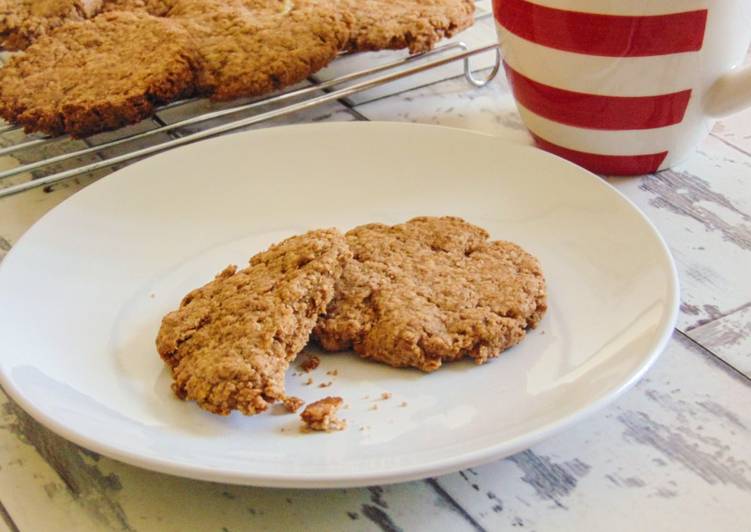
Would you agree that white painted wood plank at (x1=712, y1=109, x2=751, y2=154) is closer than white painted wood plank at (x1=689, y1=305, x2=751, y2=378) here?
No

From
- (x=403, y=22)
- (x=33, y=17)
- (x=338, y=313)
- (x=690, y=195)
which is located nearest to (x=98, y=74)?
(x=33, y=17)

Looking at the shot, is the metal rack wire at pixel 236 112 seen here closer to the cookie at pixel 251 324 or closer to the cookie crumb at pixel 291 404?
the cookie at pixel 251 324

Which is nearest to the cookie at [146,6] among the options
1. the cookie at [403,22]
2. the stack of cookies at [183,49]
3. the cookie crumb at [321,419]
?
the stack of cookies at [183,49]

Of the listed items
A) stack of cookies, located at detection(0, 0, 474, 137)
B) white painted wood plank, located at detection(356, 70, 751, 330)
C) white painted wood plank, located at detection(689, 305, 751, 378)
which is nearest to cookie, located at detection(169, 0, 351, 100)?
stack of cookies, located at detection(0, 0, 474, 137)

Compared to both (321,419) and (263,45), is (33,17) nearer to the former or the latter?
(263,45)

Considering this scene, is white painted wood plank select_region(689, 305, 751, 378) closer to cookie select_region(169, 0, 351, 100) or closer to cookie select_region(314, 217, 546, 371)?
cookie select_region(314, 217, 546, 371)

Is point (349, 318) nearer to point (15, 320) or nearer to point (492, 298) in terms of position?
point (492, 298)
